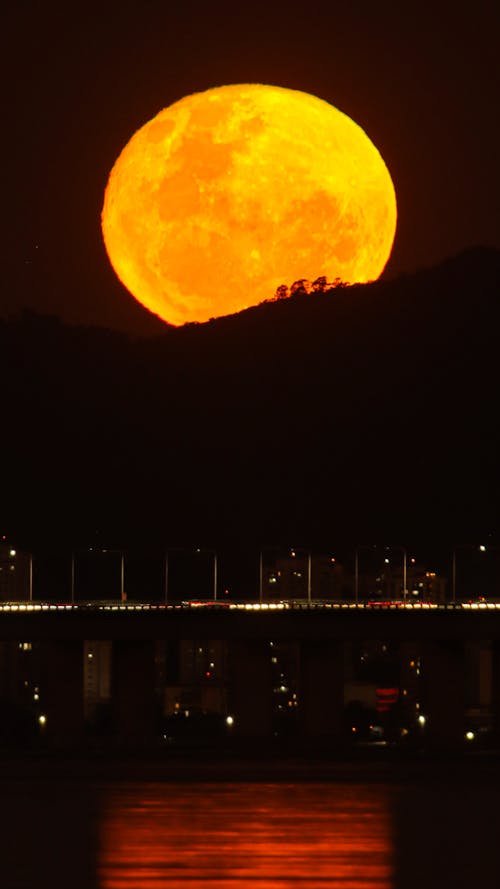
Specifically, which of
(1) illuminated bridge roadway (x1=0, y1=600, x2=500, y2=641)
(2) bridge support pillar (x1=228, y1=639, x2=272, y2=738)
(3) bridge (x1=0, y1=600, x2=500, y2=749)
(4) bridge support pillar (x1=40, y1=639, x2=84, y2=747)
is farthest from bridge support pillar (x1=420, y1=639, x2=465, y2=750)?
(4) bridge support pillar (x1=40, y1=639, x2=84, y2=747)

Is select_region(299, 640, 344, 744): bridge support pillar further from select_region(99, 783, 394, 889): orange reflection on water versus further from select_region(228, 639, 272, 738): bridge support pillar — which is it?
select_region(99, 783, 394, 889): orange reflection on water

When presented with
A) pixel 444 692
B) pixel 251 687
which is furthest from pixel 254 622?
pixel 444 692

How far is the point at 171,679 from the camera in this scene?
134750 mm

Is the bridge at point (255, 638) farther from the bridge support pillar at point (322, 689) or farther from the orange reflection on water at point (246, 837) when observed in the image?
the orange reflection on water at point (246, 837)

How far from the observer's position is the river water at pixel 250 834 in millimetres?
39781

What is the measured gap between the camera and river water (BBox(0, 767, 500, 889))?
39.8 metres

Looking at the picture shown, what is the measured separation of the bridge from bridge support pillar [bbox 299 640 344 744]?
0.04m

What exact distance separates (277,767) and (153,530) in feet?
364

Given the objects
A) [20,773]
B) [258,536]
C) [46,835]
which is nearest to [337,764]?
[20,773]

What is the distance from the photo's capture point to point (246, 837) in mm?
44812

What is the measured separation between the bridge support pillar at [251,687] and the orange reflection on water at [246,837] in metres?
32.5

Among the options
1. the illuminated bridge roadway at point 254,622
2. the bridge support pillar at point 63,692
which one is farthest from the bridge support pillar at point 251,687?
the bridge support pillar at point 63,692

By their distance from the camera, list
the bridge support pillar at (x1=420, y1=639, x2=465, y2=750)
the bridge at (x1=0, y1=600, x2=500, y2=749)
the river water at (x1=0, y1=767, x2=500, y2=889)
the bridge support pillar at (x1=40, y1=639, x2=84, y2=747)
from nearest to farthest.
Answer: the river water at (x1=0, y1=767, x2=500, y2=889) → the bridge support pillar at (x1=40, y1=639, x2=84, y2=747) → the bridge support pillar at (x1=420, y1=639, x2=465, y2=750) → the bridge at (x1=0, y1=600, x2=500, y2=749)

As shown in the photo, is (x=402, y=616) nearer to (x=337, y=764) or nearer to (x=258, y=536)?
(x=337, y=764)
